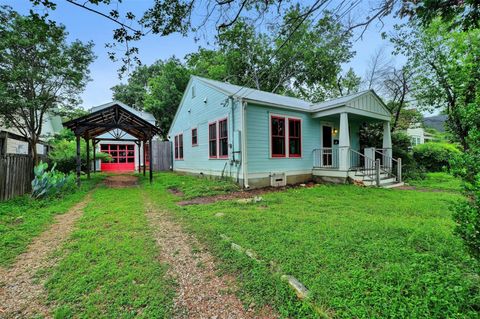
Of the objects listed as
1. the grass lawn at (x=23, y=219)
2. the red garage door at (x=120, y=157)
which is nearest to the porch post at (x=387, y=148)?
the grass lawn at (x=23, y=219)

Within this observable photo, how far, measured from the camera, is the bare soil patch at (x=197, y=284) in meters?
2.08

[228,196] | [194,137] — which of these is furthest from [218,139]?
[228,196]

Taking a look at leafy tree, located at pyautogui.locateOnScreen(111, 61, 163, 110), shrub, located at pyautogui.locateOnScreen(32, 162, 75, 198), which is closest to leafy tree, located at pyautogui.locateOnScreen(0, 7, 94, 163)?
shrub, located at pyautogui.locateOnScreen(32, 162, 75, 198)

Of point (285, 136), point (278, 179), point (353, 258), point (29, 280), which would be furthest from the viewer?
point (285, 136)

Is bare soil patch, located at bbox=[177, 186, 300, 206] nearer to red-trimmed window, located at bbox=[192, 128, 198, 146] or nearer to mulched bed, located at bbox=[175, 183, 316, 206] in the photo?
mulched bed, located at bbox=[175, 183, 316, 206]

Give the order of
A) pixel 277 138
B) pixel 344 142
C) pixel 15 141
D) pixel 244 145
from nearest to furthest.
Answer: pixel 244 145 → pixel 344 142 → pixel 277 138 → pixel 15 141

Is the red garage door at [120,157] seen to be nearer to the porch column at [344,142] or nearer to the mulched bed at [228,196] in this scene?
the mulched bed at [228,196]

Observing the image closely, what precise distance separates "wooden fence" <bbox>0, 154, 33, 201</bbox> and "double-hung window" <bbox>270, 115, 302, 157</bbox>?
8116 millimetres

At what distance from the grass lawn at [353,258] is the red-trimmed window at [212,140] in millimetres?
5335

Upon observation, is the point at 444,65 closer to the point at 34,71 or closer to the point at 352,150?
the point at 352,150

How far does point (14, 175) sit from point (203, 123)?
7.23m

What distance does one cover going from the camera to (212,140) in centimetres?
1076

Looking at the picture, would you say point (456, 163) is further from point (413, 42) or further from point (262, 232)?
point (413, 42)

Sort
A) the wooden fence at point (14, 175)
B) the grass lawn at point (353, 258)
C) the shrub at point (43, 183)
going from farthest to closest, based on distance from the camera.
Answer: the shrub at point (43, 183) → the wooden fence at point (14, 175) → the grass lawn at point (353, 258)
